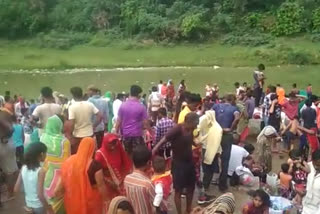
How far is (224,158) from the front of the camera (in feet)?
28.5

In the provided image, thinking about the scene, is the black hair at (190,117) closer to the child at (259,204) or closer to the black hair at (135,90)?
the child at (259,204)

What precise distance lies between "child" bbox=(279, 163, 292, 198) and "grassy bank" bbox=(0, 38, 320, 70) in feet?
68.2

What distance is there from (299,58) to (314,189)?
2376 centimetres

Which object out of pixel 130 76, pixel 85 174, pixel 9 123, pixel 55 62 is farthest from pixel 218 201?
pixel 55 62

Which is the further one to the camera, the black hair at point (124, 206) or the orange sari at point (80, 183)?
the orange sari at point (80, 183)

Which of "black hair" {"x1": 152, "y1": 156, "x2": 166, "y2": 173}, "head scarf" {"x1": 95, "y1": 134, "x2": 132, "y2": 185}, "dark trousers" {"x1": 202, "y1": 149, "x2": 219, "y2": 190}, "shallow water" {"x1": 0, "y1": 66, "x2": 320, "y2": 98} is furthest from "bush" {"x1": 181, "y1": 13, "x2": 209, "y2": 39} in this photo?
"head scarf" {"x1": 95, "y1": 134, "x2": 132, "y2": 185}

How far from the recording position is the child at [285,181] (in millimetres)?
8109

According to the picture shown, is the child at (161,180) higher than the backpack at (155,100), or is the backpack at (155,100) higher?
the child at (161,180)

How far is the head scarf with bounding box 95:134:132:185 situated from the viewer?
20.8 feet

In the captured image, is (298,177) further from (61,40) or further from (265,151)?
(61,40)

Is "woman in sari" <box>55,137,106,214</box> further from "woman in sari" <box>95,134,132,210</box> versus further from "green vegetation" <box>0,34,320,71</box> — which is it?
"green vegetation" <box>0,34,320,71</box>

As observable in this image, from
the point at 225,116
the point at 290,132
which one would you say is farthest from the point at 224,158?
the point at 290,132

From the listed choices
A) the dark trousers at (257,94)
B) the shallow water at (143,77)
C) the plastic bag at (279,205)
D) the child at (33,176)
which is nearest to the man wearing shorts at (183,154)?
the plastic bag at (279,205)

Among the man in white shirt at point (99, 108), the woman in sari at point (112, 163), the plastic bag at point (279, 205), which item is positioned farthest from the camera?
the man in white shirt at point (99, 108)
